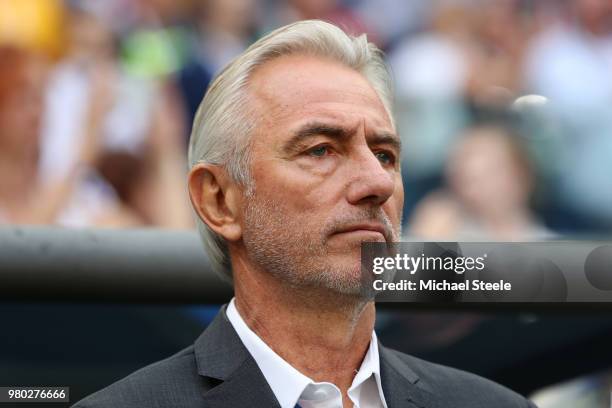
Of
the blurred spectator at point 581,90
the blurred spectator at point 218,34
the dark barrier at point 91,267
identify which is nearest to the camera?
the dark barrier at point 91,267

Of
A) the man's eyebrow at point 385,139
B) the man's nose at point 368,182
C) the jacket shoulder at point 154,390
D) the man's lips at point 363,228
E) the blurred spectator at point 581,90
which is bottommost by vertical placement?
the jacket shoulder at point 154,390

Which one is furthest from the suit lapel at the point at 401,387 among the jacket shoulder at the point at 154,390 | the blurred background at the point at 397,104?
the blurred background at the point at 397,104

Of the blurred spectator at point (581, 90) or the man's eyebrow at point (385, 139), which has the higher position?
the blurred spectator at point (581, 90)

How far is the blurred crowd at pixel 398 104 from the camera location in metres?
3.53

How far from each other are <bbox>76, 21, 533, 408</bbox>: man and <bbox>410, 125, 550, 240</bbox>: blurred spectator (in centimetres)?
164

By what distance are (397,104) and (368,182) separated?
212 centimetres

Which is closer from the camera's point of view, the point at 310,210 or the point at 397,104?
the point at 310,210

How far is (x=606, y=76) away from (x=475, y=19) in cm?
60

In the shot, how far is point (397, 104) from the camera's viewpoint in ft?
12.0

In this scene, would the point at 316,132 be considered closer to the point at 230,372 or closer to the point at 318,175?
the point at 318,175

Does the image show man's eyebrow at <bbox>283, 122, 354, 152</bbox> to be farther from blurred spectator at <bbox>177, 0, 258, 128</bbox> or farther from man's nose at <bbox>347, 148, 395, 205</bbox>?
blurred spectator at <bbox>177, 0, 258, 128</bbox>

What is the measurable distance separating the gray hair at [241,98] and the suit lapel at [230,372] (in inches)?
4.2

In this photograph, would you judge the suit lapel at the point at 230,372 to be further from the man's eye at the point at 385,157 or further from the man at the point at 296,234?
the man's eye at the point at 385,157

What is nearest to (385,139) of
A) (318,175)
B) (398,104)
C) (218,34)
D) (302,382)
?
(318,175)
